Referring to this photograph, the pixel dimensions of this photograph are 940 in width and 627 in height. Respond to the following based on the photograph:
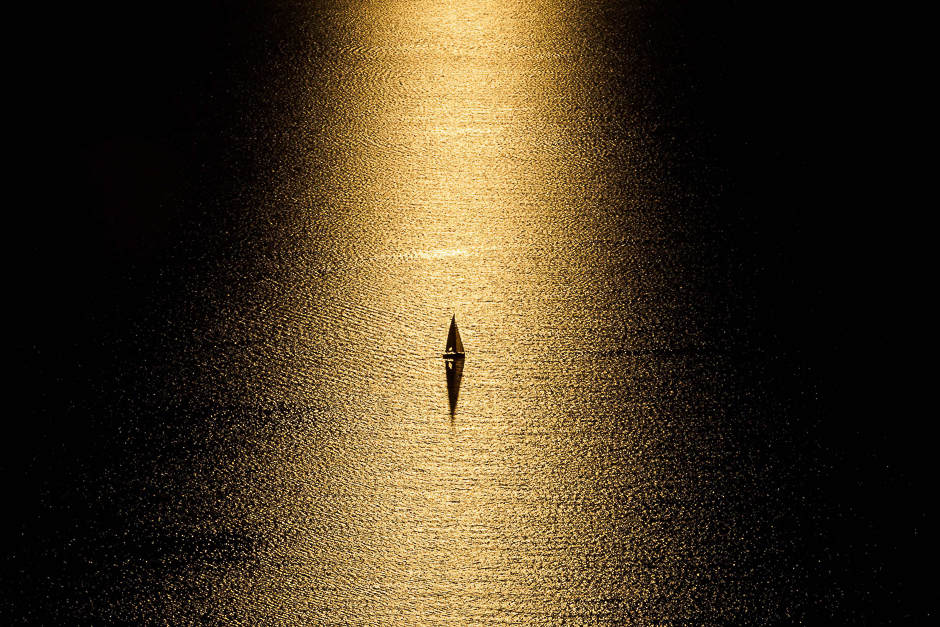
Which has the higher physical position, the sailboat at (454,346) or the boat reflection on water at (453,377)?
the sailboat at (454,346)

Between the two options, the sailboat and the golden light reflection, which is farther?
the sailboat

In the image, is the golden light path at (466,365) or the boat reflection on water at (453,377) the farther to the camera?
the boat reflection on water at (453,377)

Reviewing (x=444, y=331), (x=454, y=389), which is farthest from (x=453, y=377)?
(x=444, y=331)

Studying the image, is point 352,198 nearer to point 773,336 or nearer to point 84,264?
point 84,264

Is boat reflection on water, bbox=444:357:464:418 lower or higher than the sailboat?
lower

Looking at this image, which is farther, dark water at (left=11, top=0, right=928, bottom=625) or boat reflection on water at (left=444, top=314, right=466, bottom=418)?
boat reflection on water at (left=444, top=314, right=466, bottom=418)

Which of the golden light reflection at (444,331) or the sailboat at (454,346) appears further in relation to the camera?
the sailboat at (454,346)
